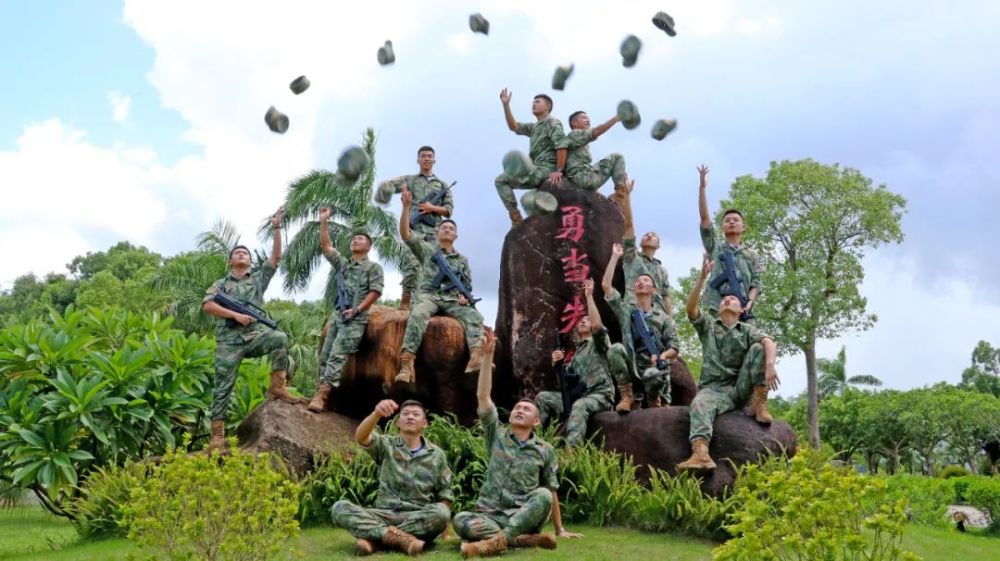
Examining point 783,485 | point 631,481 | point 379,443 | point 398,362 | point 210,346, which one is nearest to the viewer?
point 783,485

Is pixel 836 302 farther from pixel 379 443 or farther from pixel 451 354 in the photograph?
pixel 379 443

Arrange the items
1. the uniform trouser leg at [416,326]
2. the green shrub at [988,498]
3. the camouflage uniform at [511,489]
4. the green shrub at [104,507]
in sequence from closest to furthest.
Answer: the camouflage uniform at [511,489] < the green shrub at [104,507] < the uniform trouser leg at [416,326] < the green shrub at [988,498]

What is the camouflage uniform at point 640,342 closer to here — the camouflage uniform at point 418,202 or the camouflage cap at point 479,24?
the camouflage uniform at point 418,202

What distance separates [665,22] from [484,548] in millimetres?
7340

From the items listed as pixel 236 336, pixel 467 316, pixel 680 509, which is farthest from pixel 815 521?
pixel 236 336

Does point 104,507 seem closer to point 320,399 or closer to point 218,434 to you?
point 218,434

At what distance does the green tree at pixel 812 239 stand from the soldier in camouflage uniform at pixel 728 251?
50.1 ft

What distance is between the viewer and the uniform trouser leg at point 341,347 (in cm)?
1038

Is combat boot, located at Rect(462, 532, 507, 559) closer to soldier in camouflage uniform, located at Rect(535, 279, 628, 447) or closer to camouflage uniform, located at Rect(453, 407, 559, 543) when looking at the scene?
camouflage uniform, located at Rect(453, 407, 559, 543)

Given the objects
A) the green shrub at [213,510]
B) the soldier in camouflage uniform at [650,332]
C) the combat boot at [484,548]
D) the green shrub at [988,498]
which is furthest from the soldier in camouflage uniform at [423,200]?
the green shrub at [988,498]

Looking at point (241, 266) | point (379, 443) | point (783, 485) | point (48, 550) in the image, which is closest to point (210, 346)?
point (241, 266)

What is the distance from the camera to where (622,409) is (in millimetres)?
9234

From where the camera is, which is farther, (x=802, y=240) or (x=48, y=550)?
(x=802, y=240)

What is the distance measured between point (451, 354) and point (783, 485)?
19.6ft
